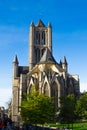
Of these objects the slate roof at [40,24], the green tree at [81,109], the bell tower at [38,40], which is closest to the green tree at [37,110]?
the green tree at [81,109]

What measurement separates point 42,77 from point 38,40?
1184 inches

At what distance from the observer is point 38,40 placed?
120 m

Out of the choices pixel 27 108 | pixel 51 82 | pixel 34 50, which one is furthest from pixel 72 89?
pixel 27 108

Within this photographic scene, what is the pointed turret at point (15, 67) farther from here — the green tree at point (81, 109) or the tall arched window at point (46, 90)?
the green tree at point (81, 109)

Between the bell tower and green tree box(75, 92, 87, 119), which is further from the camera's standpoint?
the bell tower

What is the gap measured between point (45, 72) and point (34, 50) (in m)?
24.3

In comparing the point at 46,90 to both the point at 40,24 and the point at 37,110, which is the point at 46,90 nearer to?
the point at 37,110

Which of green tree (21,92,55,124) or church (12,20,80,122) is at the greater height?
church (12,20,80,122)

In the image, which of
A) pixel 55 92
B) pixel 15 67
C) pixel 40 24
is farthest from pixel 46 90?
pixel 40 24

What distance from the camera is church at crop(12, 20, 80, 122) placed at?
90.6 meters

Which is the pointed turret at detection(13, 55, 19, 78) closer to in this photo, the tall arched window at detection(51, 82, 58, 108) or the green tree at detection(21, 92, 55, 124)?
the tall arched window at detection(51, 82, 58, 108)

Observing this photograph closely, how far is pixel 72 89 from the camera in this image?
95750 mm

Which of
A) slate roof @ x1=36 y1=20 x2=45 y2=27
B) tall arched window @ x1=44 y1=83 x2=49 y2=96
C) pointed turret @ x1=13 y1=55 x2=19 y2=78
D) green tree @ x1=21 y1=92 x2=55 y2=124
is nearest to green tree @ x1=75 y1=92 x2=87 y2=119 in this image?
green tree @ x1=21 y1=92 x2=55 y2=124

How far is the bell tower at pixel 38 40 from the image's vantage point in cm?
11631
